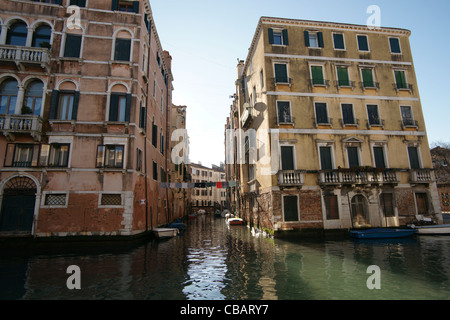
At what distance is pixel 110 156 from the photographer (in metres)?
15.8

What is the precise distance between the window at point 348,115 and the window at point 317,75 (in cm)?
280

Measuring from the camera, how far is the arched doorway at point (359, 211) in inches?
729

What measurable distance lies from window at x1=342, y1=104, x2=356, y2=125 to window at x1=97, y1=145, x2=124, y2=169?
17432mm

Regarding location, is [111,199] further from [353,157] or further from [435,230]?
[435,230]

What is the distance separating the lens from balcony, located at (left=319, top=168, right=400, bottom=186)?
59.4 feet

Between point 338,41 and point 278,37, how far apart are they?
17.9 feet

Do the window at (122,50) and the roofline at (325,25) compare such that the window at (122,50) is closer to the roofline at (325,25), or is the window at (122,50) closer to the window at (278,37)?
the roofline at (325,25)

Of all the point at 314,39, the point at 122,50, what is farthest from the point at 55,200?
the point at 314,39

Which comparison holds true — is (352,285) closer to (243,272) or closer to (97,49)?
(243,272)

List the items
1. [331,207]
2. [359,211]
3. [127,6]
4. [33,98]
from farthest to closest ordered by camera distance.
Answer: [359,211]
[127,6]
[331,207]
[33,98]

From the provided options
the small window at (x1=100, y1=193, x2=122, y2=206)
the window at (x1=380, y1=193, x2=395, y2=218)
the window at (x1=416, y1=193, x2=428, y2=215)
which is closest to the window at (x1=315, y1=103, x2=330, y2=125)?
the window at (x1=380, y1=193, x2=395, y2=218)

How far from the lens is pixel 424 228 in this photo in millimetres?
17453

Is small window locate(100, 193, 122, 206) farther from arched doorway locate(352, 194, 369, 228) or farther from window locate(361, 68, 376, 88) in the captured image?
window locate(361, 68, 376, 88)
